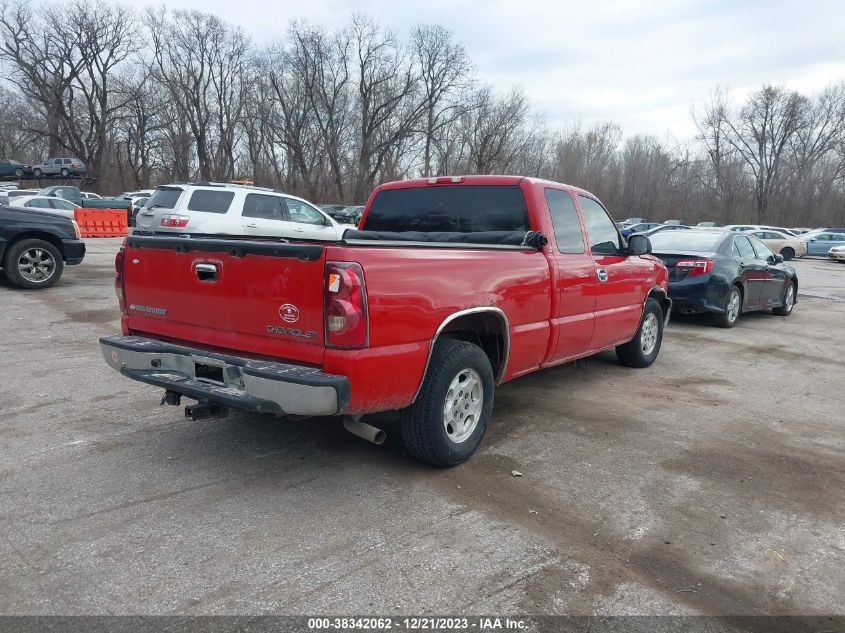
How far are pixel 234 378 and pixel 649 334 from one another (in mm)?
5137

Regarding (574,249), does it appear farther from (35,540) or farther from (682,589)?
(35,540)

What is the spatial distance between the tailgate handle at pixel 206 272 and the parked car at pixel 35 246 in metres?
8.10

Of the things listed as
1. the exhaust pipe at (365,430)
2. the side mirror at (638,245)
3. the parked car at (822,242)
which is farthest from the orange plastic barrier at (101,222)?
the parked car at (822,242)

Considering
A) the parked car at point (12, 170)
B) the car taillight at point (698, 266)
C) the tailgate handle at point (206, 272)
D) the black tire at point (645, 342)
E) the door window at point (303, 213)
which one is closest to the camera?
the tailgate handle at point (206, 272)

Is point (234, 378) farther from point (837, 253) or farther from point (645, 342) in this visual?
point (837, 253)

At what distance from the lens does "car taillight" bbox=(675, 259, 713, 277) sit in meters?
9.38

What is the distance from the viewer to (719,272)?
9.48 meters

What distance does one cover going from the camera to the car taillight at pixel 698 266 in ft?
30.8

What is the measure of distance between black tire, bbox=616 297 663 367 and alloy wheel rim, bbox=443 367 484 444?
3.19 metres

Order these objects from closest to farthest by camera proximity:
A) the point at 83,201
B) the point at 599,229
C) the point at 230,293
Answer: the point at 230,293, the point at 599,229, the point at 83,201

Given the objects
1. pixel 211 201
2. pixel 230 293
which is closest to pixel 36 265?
pixel 211 201

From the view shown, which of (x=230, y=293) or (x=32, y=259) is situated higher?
(x=230, y=293)

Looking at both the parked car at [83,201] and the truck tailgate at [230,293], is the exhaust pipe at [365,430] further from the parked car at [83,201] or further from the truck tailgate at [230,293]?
the parked car at [83,201]

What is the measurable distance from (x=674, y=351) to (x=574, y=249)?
11.9ft
